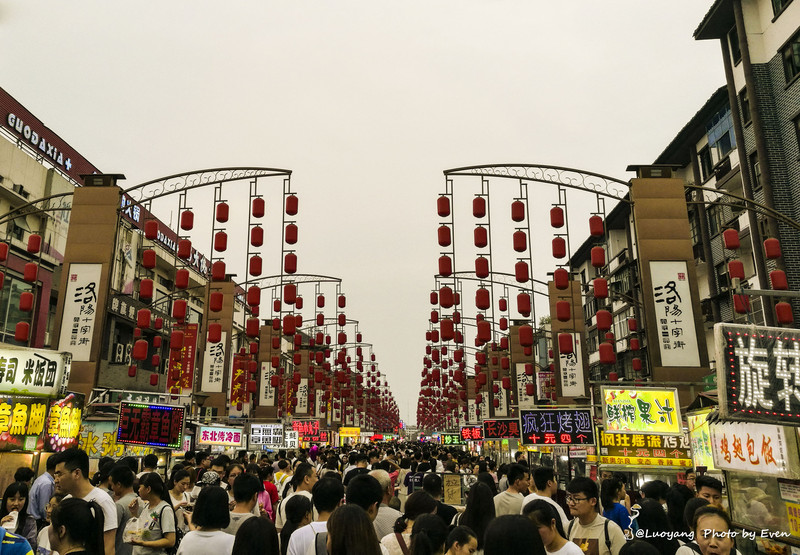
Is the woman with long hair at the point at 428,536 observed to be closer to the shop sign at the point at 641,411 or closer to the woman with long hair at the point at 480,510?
the woman with long hair at the point at 480,510

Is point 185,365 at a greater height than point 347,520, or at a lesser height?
greater

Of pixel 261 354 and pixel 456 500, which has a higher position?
pixel 261 354

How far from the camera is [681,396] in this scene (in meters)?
14.2

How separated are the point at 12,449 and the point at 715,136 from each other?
91.1 feet

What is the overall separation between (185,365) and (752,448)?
25.6 metres

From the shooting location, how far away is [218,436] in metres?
22.3

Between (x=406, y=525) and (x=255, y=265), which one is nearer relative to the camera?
(x=406, y=525)

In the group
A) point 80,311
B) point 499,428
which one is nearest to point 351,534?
A: point 80,311

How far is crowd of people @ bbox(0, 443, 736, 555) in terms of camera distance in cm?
409

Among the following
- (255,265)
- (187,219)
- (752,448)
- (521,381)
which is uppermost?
(187,219)

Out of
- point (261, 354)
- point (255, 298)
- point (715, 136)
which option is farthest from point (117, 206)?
point (715, 136)

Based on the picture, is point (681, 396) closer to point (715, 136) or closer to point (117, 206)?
point (117, 206)

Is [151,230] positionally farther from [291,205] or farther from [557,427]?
[557,427]

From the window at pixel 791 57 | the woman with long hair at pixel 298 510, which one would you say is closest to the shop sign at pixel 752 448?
the woman with long hair at pixel 298 510
